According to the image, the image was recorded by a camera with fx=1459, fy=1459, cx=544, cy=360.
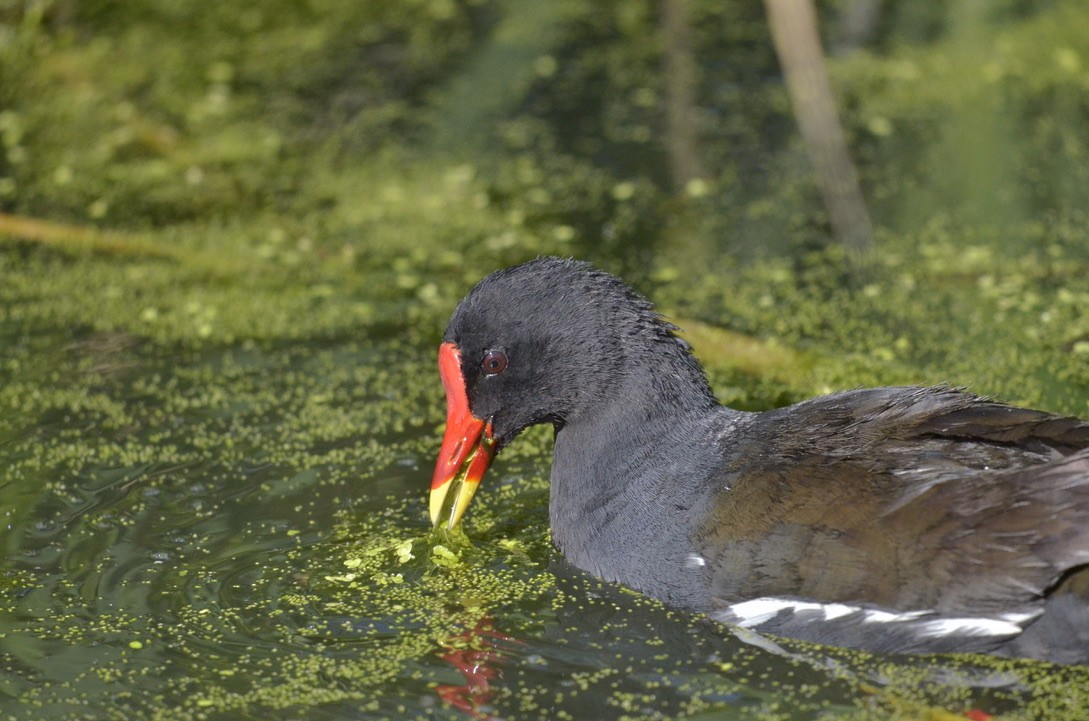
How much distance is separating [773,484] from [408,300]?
2552 mm

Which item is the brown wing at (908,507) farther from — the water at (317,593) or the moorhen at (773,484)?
the water at (317,593)

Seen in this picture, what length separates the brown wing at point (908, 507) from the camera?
3.07m

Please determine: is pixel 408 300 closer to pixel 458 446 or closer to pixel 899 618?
pixel 458 446

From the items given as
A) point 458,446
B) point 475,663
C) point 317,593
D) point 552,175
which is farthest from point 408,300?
point 475,663

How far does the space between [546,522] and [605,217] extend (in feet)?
8.17

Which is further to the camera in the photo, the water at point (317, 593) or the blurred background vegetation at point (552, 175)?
the blurred background vegetation at point (552, 175)

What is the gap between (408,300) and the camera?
5.62 metres

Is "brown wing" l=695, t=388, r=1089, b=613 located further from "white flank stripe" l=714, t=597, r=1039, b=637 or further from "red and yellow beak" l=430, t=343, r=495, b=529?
"red and yellow beak" l=430, t=343, r=495, b=529

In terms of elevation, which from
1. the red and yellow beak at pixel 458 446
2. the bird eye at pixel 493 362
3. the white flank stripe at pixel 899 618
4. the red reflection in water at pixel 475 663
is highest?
the bird eye at pixel 493 362

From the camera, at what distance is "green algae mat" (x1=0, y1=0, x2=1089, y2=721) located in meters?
3.28

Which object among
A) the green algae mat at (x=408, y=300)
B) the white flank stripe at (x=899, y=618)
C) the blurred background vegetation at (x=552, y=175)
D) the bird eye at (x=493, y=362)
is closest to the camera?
the white flank stripe at (x=899, y=618)

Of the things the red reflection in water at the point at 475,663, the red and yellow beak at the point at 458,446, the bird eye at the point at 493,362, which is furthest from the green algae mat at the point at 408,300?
the bird eye at the point at 493,362

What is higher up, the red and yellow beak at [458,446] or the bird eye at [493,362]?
the bird eye at [493,362]

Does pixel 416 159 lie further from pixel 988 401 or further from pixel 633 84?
pixel 988 401
